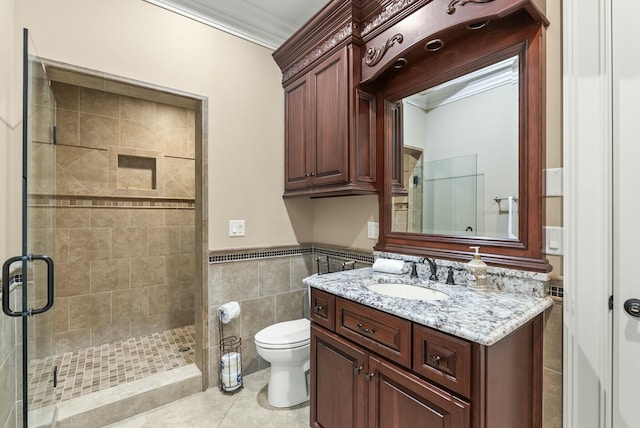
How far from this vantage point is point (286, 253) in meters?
2.62

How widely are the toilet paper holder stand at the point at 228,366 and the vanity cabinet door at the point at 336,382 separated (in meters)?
0.78

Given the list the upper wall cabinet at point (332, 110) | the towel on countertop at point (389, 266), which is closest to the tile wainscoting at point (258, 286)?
the towel on countertop at point (389, 266)

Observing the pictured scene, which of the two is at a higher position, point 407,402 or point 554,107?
point 554,107

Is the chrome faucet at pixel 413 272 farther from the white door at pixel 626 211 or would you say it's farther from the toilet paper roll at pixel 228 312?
the toilet paper roll at pixel 228 312

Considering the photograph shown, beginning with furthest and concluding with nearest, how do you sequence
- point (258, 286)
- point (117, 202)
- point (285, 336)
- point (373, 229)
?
point (117, 202) < point (258, 286) < point (373, 229) < point (285, 336)

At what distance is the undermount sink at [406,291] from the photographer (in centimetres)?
156

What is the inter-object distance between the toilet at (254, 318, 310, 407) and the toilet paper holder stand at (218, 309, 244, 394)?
274mm

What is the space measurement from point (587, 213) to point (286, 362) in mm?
1792

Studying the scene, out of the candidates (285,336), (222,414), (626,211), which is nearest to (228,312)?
(285,336)

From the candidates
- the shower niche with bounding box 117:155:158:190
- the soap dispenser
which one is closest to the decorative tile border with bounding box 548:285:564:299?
the soap dispenser

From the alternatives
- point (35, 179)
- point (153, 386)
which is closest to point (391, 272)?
point (153, 386)

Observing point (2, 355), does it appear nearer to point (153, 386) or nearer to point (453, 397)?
point (153, 386)

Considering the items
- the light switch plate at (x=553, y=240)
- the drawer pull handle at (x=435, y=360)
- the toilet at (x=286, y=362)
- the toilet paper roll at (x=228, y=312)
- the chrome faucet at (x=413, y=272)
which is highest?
the light switch plate at (x=553, y=240)

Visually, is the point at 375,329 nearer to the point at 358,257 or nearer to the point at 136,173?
the point at 358,257
